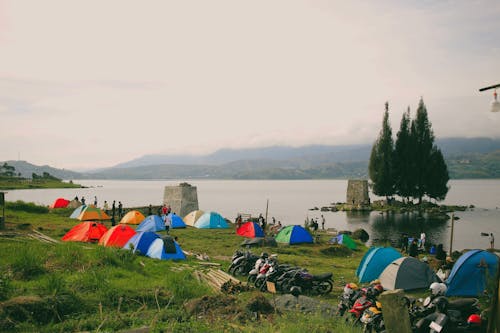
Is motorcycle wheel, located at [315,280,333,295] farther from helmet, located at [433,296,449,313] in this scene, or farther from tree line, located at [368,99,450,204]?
tree line, located at [368,99,450,204]

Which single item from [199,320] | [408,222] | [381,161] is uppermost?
[381,161]

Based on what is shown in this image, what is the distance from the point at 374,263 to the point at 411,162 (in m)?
64.7

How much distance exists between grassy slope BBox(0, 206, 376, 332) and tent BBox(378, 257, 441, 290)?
1880 mm

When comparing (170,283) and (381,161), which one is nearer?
(170,283)

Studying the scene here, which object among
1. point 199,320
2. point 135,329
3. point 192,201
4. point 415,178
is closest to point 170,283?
point 199,320

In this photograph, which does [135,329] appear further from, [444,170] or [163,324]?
[444,170]

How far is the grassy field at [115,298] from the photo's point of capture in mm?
8203

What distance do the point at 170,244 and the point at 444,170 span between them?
233ft

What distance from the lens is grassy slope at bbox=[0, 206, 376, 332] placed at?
8.22m

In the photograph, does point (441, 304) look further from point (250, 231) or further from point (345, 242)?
point (250, 231)

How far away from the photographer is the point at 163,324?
836 cm

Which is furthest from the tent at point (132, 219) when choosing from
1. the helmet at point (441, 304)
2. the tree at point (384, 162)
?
the tree at point (384, 162)

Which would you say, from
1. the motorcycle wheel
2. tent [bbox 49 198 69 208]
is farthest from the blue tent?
the motorcycle wheel

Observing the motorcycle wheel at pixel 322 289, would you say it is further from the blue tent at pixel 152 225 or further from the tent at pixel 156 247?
the blue tent at pixel 152 225
